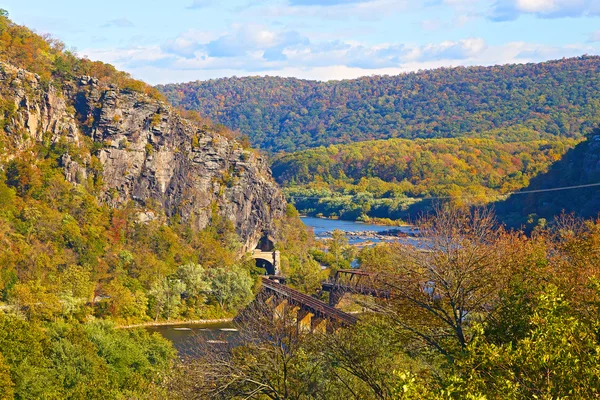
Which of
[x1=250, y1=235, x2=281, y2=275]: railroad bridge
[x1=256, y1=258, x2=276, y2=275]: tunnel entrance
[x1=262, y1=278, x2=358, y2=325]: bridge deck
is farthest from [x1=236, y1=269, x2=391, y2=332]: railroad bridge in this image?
[x1=256, y1=258, x2=276, y2=275]: tunnel entrance

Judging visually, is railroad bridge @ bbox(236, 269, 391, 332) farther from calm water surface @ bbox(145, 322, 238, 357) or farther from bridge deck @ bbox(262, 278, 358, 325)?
calm water surface @ bbox(145, 322, 238, 357)

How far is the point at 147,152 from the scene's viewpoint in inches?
3735

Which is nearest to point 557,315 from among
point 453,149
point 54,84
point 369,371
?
point 369,371

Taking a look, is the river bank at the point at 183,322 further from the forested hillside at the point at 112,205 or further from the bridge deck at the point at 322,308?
the bridge deck at the point at 322,308

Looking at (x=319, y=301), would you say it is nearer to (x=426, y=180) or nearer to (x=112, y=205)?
(x=112, y=205)

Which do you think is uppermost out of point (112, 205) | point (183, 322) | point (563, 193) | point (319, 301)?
point (112, 205)

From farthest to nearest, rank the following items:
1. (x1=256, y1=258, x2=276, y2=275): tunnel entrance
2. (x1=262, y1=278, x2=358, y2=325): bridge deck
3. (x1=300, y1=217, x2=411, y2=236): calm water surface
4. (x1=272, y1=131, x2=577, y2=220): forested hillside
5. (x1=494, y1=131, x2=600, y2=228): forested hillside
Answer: (x1=272, y1=131, x2=577, y2=220): forested hillside < (x1=300, y1=217, x2=411, y2=236): calm water surface < (x1=494, y1=131, x2=600, y2=228): forested hillside < (x1=256, y1=258, x2=276, y2=275): tunnel entrance < (x1=262, y1=278, x2=358, y2=325): bridge deck

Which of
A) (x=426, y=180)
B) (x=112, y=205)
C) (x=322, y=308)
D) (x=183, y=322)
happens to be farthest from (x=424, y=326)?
(x=426, y=180)

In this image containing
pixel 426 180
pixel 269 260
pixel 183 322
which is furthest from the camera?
pixel 426 180

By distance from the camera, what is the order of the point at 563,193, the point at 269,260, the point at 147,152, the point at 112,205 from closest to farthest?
the point at 112,205, the point at 147,152, the point at 269,260, the point at 563,193

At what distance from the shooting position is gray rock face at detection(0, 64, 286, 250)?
3351 inches

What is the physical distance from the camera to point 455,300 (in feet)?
65.5

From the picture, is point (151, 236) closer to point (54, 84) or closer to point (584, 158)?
point (54, 84)

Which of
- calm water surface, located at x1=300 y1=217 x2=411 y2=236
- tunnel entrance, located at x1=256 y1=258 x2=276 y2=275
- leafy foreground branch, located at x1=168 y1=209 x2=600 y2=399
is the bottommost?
calm water surface, located at x1=300 y1=217 x2=411 y2=236
